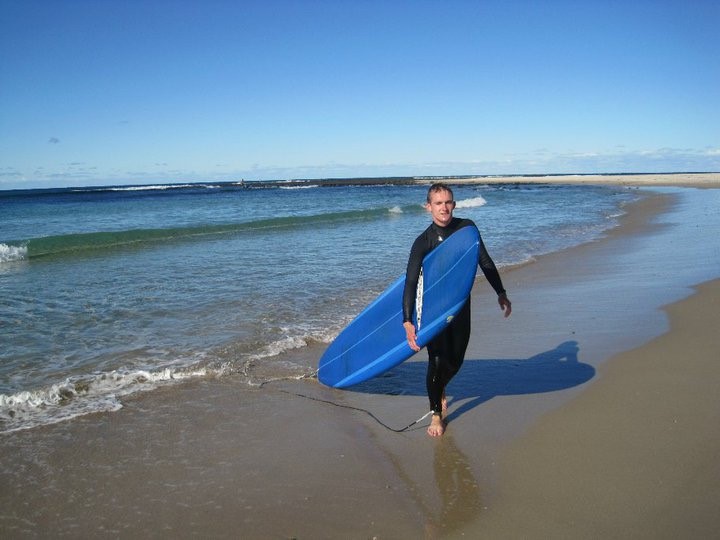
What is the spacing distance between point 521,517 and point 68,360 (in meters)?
4.44

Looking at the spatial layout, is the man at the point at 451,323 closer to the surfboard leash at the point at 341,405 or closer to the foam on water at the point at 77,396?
the surfboard leash at the point at 341,405

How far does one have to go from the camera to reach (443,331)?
11.4 feet

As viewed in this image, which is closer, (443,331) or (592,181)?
(443,331)

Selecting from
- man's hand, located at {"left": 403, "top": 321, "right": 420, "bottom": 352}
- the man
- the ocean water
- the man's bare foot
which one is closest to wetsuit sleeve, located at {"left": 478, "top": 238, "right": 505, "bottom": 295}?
the man

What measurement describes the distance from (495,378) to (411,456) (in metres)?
1.51

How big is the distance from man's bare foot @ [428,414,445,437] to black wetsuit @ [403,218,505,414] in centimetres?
5

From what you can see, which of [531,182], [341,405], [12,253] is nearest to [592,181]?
[531,182]

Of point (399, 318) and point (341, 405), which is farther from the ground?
point (399, 318)

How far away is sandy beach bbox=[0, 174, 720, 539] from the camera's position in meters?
2.52

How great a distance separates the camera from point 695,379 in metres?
4.02

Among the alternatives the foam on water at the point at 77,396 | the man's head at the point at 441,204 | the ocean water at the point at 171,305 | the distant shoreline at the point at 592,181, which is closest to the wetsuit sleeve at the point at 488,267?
the man's head at the point at 441,204

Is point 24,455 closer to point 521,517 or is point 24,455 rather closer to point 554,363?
point 521,517

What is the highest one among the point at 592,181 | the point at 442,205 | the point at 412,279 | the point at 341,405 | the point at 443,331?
the point at 592,181

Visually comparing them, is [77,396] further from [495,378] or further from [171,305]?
[495,378]
